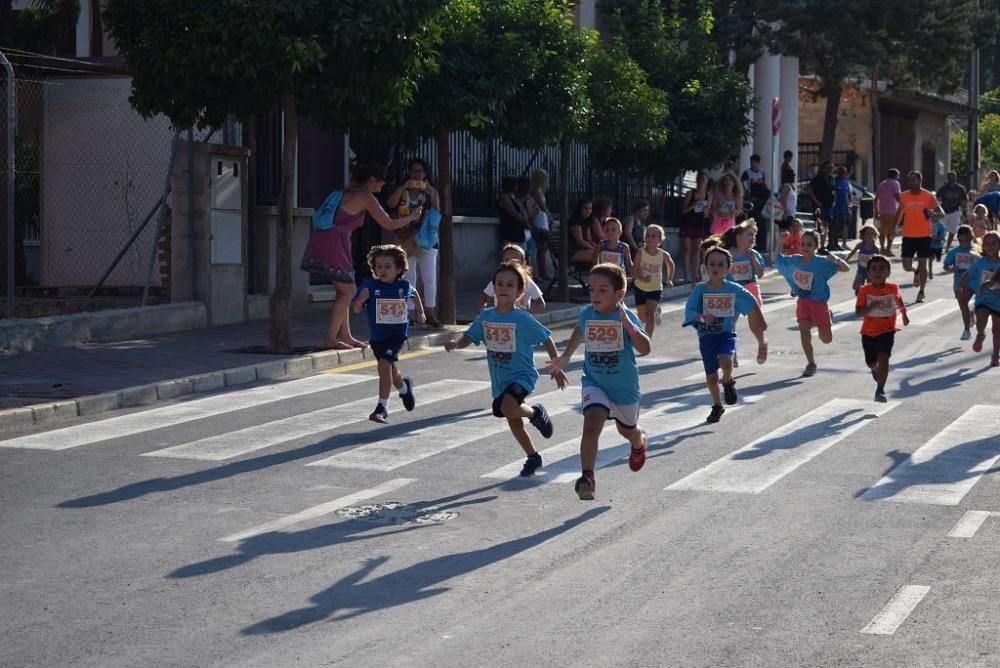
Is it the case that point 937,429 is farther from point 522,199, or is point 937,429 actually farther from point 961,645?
point 522,199

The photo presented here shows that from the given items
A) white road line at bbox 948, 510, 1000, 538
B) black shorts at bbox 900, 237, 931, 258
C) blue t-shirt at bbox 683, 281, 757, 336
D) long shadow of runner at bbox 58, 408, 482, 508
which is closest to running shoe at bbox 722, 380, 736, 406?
blue t-shirt at bbox 683, 281, 757, 336

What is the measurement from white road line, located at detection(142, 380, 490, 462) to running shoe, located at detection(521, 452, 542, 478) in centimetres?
208

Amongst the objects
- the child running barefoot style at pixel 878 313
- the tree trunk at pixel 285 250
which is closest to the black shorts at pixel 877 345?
the child running barefoot style at pixel 878 313

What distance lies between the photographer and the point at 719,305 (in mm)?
13070

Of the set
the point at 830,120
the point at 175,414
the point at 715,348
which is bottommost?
the point at 175,414

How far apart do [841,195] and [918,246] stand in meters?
8.93

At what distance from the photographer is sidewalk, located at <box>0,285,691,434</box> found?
509 inches

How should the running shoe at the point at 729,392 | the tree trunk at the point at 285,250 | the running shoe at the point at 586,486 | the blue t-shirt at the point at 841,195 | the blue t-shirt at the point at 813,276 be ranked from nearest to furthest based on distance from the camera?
the running shoe at the point at 586,486 < the running shoe at the point at 729,392 < the blue t-shirt at the point at 813,276 < the tree trunk at the point at 285,250 < the blue t-shirt at the point at 841,195

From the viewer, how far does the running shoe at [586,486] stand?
9.20 metres

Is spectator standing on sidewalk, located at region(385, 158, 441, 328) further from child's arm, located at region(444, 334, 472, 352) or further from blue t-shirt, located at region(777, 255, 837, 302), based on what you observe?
child's arm, located at region(444, 334, 472, 352)

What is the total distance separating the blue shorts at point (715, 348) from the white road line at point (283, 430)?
232 centimetres

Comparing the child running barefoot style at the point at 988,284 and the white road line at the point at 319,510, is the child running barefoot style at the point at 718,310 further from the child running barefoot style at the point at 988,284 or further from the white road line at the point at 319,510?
the child running barefoot style at the point at 988,284

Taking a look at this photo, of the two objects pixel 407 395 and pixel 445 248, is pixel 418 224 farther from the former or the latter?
pixel 407 395

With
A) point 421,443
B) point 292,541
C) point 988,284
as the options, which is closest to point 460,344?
point 421,443
